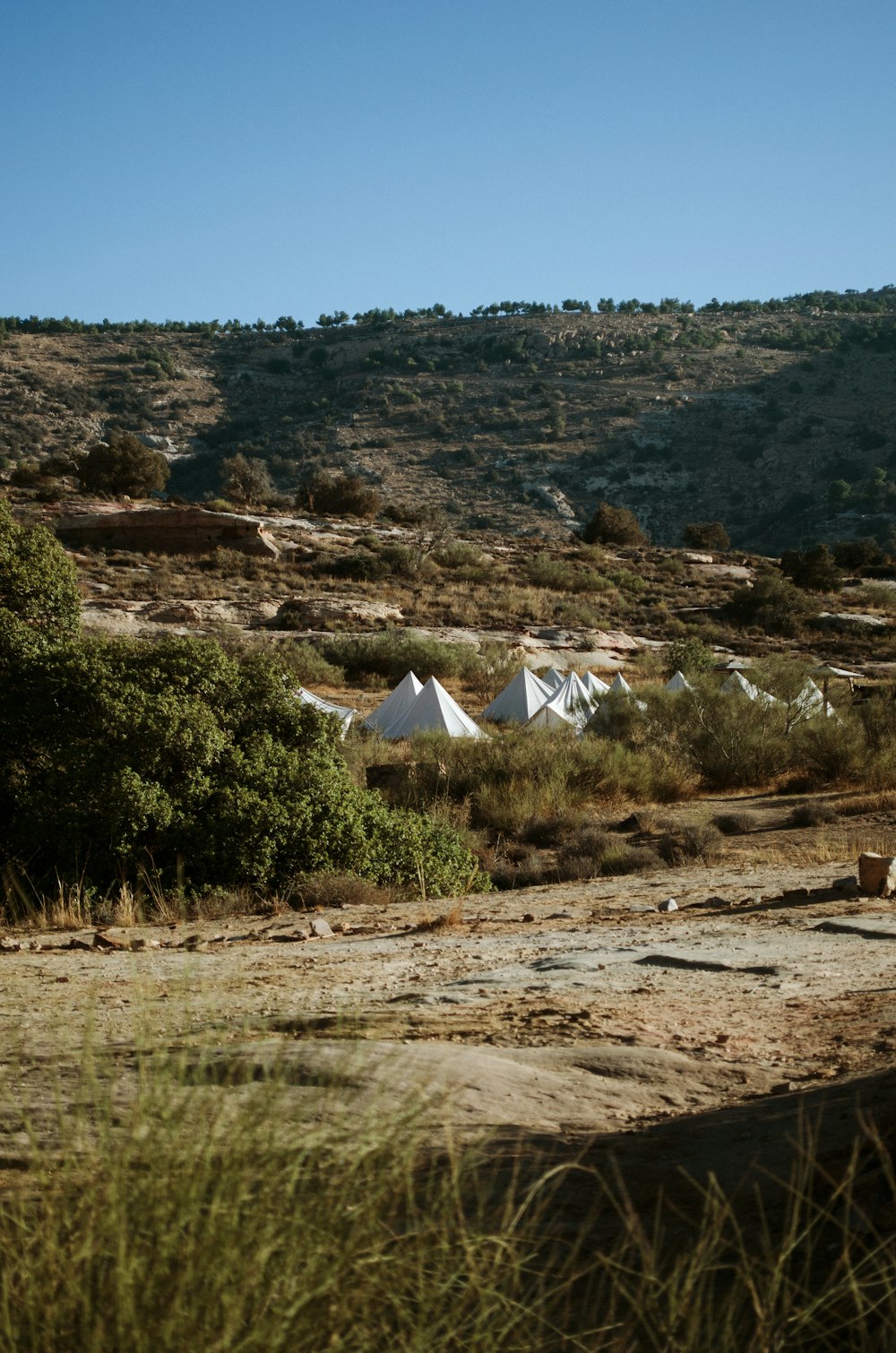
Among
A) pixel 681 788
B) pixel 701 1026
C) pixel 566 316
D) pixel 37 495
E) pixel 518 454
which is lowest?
pixel 681 788

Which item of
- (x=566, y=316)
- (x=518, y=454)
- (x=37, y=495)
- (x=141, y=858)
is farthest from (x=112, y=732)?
(x=566, y=316)

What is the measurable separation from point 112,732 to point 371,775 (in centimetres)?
806

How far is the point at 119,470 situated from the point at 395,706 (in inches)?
1277

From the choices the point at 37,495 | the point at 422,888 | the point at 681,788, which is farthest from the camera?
the point at 37,495

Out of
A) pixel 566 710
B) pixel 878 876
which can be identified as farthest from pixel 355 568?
pixel 878 876

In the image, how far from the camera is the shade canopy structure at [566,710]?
2336cm

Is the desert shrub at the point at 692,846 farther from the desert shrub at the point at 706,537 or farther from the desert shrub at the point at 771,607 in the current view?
the desert shrub at the point at 706,537

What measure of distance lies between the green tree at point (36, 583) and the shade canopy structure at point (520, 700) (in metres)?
13.3

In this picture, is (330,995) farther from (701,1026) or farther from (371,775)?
(371,775)

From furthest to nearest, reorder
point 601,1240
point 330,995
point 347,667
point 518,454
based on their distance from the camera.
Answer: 1. point 518,454
2. point 347,667
3. point 330,995
4. point 601,1240

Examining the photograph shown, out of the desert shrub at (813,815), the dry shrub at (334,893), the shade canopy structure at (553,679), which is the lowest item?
the desert shrub at (813,815)

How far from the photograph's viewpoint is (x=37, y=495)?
48.7 meters

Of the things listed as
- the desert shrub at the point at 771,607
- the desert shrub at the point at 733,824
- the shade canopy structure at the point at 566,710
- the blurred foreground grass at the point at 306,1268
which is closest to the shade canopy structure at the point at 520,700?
the shade canopy structure at the point at 566,710

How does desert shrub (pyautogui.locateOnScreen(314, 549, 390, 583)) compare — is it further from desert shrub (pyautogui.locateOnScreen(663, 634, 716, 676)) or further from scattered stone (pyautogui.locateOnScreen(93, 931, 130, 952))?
scattered stone (pyautogui.locateOnScreen(93, 931, 130, 952))
